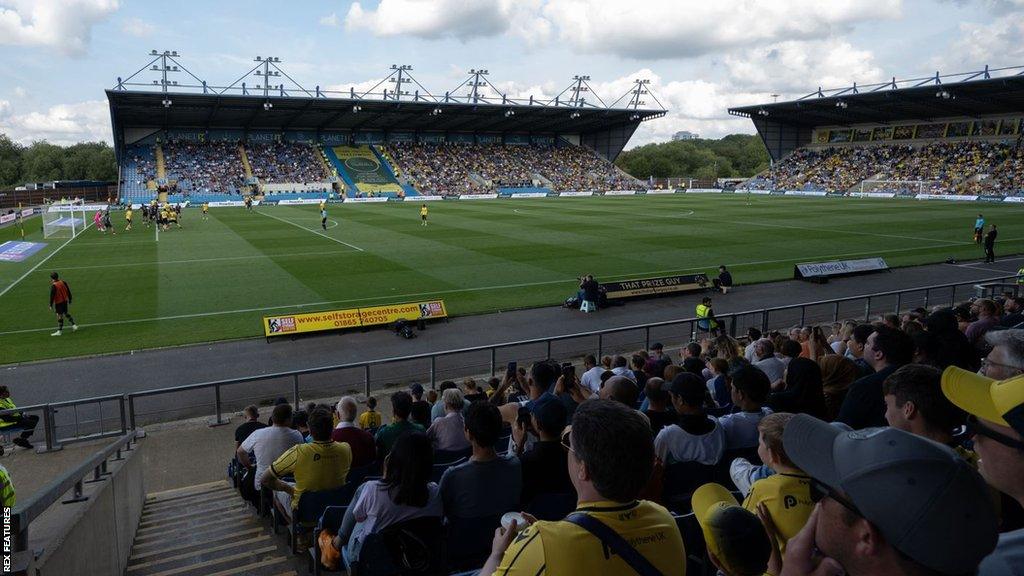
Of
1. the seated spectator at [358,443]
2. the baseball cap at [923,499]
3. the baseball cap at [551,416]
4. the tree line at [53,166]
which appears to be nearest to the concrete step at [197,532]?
the seated spectator at [358,443]

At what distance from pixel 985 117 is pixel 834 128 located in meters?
18.3

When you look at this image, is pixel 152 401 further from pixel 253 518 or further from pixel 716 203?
pixel 716 203

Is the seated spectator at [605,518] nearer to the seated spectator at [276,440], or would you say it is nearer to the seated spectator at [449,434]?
the seated spectator at [449,434]

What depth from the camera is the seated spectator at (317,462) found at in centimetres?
549

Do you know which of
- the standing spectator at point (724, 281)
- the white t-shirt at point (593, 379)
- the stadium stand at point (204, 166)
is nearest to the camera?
the white t-shirt at point (593, 379)

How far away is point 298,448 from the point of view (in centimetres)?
557

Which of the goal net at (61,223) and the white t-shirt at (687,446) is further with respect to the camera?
the goal net at (61,223)

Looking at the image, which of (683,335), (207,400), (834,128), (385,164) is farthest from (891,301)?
(834,128)

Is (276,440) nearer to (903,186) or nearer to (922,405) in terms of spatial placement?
(922,405)

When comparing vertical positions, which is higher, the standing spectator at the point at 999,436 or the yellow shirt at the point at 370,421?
the standing spectator at the point at 999,436

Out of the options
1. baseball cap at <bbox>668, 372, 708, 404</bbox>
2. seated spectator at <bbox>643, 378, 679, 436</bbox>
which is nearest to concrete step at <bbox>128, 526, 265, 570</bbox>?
seated spectator at <bbox>643, 378, 679, 436</bbox>

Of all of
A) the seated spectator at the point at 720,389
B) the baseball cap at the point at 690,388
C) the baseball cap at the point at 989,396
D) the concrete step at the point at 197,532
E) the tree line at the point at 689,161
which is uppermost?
the tree line at the point at 689,161

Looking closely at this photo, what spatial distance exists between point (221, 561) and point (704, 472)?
441 cm

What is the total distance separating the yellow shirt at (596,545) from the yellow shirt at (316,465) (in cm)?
351
